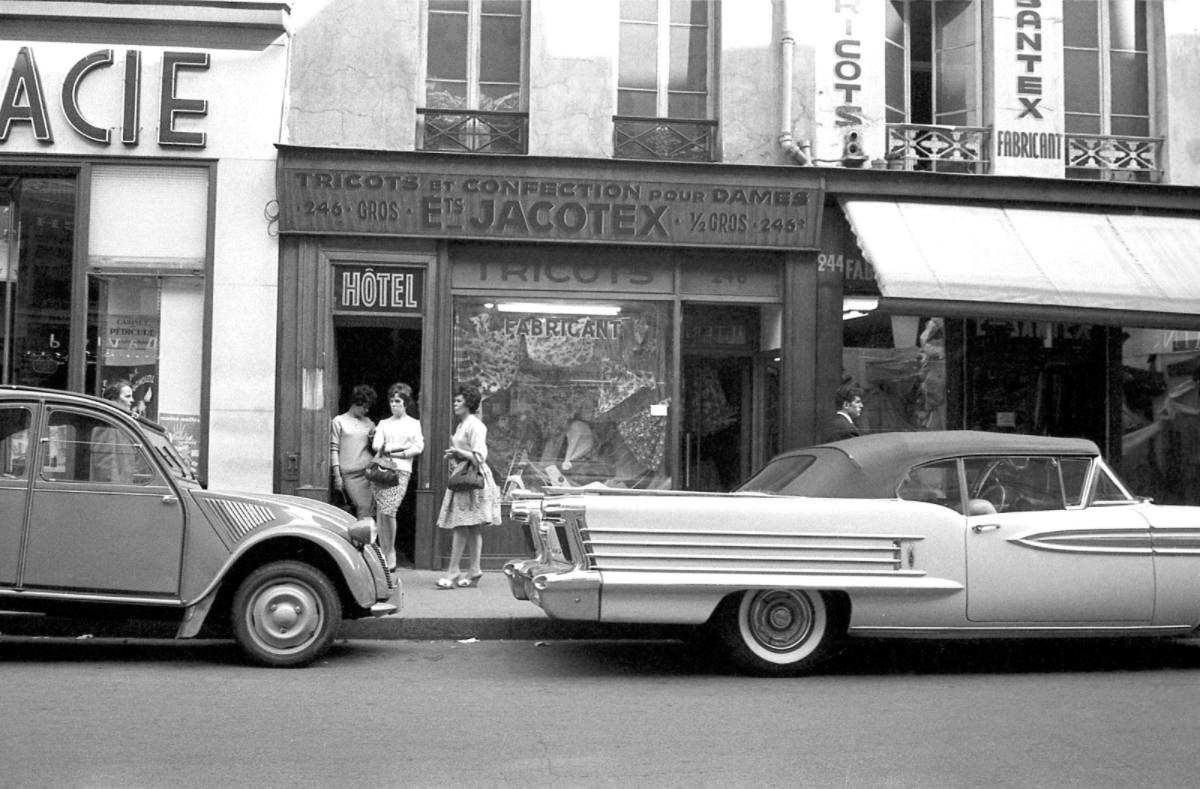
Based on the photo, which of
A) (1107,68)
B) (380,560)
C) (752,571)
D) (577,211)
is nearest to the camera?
(752,571)

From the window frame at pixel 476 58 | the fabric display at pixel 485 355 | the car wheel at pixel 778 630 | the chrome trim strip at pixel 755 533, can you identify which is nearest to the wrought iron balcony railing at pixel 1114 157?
the window frame at pixel 476 58

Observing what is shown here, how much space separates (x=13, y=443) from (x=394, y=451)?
4.08 meters

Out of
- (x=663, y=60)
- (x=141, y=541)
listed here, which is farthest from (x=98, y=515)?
(x=663, y=60)

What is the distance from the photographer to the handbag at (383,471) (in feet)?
37.4

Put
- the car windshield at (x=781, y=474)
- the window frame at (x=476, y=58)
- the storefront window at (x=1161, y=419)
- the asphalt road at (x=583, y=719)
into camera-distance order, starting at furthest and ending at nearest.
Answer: the storefront window at (x=1161, y=419), the window frame at (x=476, y=58), the car windshield at (x=781, y=474), the asphalt road at (x=583, y=719)

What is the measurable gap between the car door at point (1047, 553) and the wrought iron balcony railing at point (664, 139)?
6061 millimetres

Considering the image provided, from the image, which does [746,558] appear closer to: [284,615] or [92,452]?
[284,615]

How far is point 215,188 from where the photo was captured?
1275cm

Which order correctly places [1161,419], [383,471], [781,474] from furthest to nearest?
[1161,419]
[383,471]
[781,474]

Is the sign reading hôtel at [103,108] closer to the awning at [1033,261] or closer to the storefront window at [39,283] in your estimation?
the storefront window at [39,283]

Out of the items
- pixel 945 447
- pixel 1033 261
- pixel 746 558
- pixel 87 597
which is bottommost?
pixel 87 597

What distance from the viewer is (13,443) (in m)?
7.91

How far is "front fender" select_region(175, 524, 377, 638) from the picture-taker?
26.2 ft

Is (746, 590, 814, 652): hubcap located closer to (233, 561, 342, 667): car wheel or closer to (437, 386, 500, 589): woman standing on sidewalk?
(233, 561, 342, 667): car wheel
